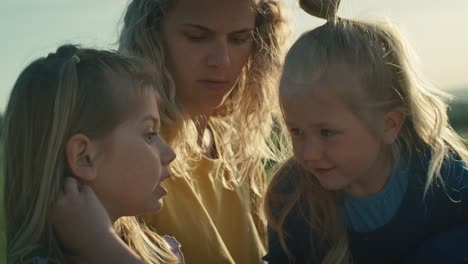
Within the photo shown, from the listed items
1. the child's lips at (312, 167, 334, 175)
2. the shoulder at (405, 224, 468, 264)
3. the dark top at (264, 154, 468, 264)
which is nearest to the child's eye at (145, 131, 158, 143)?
the child's lips at (312, 167, 334, 175)

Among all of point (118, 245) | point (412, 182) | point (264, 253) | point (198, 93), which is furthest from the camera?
point (264, 253)

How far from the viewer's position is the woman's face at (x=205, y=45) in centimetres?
346

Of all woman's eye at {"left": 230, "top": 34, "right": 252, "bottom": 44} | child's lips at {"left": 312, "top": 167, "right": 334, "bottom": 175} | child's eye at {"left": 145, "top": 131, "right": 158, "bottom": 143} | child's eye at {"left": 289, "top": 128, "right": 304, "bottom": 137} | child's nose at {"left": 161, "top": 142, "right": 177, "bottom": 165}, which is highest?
woman's eye at {"left": 230, "top": 34, "right": 252, "bottom": 44}

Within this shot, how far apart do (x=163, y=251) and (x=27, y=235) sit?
2.33 feet

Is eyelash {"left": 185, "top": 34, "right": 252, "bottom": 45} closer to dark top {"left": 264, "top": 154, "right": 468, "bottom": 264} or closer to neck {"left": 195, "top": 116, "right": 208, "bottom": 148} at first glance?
neck {"left": 195, "top": 116, "right": 208, "bottom": 148}

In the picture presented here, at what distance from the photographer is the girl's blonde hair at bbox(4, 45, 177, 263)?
251 cm

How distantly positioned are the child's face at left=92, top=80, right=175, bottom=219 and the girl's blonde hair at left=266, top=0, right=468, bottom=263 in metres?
0.67

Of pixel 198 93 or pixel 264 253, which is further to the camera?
pixel 264 253

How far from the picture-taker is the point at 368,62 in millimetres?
3131

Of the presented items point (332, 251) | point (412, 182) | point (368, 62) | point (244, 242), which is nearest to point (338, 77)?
point (368, 62)

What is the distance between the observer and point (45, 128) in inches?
101

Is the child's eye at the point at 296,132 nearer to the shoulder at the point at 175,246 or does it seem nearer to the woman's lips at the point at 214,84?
the woman's lips at the point at 214,84

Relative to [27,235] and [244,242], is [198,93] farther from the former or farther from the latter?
[27,235]

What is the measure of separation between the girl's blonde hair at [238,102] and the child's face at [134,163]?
650 millimetres
